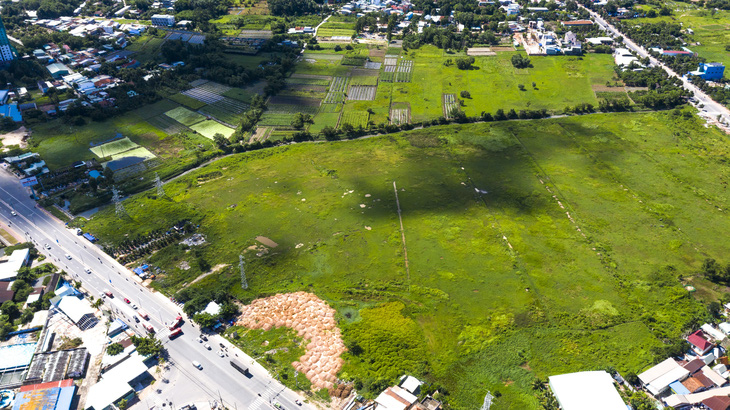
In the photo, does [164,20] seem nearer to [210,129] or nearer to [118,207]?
[210,129]

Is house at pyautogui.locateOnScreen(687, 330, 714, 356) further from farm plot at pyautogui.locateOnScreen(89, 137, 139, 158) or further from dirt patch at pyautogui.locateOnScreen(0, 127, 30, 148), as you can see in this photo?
dirt patch at pyautogui.locateOnScreen(0, 127, 30, 148)

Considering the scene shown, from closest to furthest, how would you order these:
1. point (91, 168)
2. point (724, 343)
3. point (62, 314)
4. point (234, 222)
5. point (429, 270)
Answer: point (724, 343)
point (62, 314)
point (429, 270)
point (234, 222)
point (91, 168)

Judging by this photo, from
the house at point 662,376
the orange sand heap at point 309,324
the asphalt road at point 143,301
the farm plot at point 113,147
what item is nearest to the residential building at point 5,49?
the farm plot at point 113,147

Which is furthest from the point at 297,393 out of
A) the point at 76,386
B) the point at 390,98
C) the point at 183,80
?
the point at 183,80

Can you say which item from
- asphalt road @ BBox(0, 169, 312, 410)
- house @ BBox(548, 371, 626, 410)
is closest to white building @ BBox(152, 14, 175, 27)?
asphalt road @ BBox(0, 169, 312, 410)

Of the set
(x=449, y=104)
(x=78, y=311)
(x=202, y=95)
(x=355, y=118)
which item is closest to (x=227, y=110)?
(x=202, y=95)

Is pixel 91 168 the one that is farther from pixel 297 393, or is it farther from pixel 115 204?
pixel 297 393
